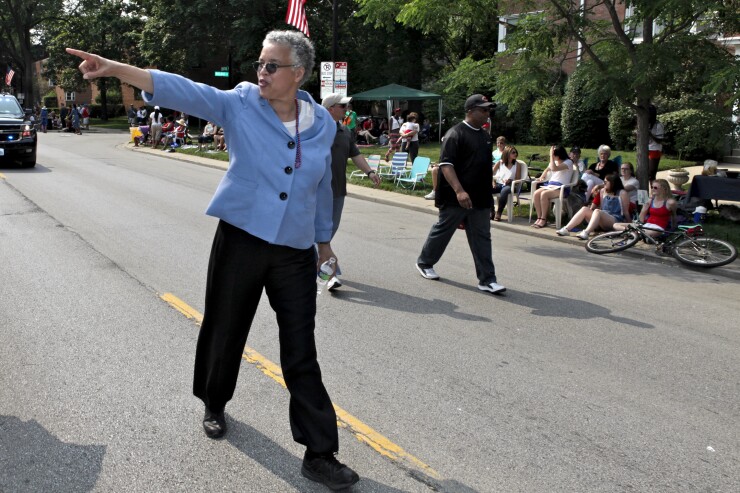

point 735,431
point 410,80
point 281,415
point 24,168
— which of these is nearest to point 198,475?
point 281,415

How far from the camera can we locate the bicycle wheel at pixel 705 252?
9.35 meters

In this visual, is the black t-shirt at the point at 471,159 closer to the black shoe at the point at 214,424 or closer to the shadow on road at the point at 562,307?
the shadow on road at the point at 562,307

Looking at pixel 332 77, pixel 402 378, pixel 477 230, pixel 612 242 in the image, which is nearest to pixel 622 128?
pixel 332 77

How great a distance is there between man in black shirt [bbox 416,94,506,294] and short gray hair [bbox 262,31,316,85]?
3.79 m

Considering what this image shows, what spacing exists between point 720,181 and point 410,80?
2910cm

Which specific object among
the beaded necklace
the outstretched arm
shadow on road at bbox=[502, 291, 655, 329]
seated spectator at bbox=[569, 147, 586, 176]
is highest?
the outstretched arm

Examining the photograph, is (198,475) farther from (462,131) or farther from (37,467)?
(462,131)

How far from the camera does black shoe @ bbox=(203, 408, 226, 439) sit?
3.94 meters

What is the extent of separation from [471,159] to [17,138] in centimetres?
1549

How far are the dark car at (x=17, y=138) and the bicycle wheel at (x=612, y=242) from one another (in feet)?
48.0

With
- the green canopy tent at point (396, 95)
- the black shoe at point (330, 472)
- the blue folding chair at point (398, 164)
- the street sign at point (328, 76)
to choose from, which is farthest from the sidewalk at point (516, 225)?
the green canopy tent at point (396, 95)

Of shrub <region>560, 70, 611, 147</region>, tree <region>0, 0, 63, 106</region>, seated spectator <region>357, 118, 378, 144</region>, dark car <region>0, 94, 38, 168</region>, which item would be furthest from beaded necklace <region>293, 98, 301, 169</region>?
tree <region>0, 0, 63, 106</region>

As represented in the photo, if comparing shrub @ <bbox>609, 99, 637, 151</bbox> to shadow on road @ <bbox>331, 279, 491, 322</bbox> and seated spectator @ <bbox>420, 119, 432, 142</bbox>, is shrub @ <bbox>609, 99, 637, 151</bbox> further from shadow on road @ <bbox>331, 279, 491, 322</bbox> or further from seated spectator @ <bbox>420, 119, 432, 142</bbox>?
shadow on road @ <bbox>331, 279, 491, 322</bbox>

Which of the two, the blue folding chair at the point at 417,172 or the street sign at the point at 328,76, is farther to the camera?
the street sign at the point at 328,76
